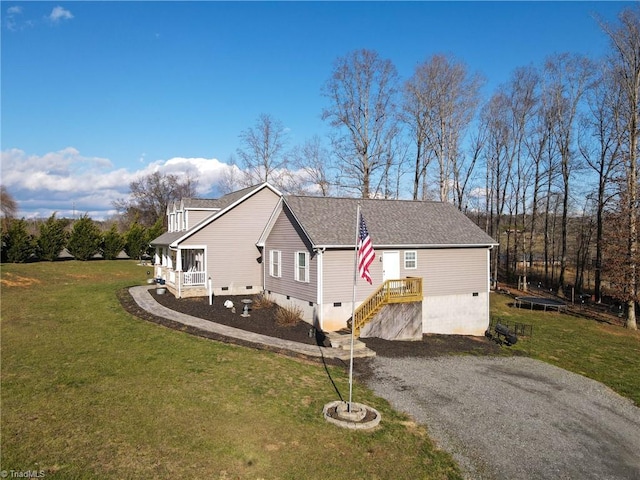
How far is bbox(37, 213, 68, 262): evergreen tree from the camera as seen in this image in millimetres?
35938

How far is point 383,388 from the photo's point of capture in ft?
38.7

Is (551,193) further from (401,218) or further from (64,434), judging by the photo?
(64,434)

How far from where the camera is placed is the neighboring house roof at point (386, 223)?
746 inches

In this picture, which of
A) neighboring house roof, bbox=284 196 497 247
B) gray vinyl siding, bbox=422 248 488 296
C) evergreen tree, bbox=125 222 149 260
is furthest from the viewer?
evergreen tree, bbox=125 222 149 260

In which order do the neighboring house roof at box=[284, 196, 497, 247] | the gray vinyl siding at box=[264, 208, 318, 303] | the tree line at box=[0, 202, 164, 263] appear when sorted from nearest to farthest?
the gray vinyl siding at box=[264, 208, 318, 303]
the neighboring house roof at box=[284, 196, 497, 247]
the tree line at box=[0, 202, 164, 263]

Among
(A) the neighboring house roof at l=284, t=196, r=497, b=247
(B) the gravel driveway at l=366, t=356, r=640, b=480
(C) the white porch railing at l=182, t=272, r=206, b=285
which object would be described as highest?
(A) the neighboring house roof at l=284, t=196, r=497, b=247

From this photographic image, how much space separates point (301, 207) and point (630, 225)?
20.9 m

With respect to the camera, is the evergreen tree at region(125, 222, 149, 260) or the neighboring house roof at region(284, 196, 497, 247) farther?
the evergreen tree at region(125, 222, 149, 260)

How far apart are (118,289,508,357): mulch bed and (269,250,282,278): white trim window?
1.87m

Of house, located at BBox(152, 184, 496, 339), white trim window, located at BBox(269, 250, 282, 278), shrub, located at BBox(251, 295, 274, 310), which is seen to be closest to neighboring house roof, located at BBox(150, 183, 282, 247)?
house, located at BBox(152, 184, 496, 339)

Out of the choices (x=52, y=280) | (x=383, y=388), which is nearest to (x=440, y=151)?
(x=383, y=388)

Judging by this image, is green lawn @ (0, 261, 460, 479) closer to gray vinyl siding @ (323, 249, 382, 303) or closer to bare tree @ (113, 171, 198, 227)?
gray vinyl siding @ (323, 249, 382, 303)

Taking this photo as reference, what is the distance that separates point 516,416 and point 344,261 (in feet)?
31.6

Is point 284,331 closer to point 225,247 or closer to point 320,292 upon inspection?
point 320,292
